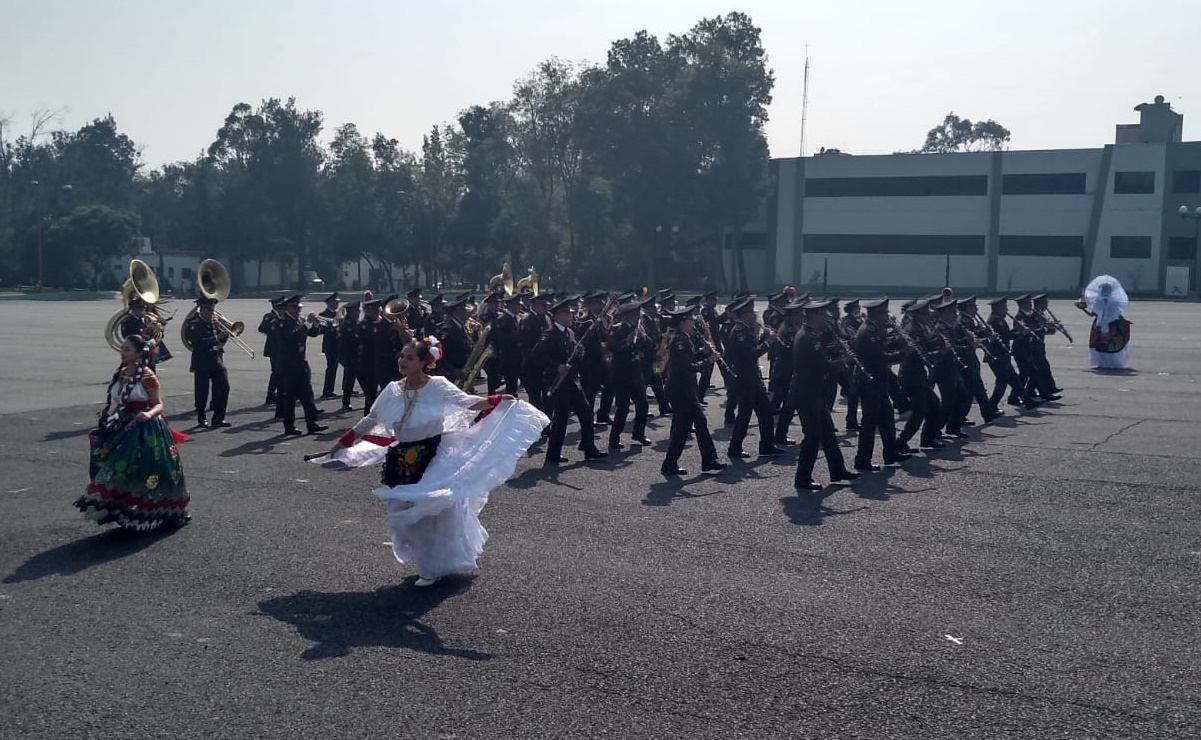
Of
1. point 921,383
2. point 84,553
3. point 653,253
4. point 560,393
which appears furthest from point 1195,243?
point 84,553

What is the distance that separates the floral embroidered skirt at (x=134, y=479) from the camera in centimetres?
894

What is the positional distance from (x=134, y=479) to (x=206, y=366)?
694cm

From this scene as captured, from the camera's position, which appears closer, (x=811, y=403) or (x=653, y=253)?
(x=811, y=403)

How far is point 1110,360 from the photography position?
77.9ft

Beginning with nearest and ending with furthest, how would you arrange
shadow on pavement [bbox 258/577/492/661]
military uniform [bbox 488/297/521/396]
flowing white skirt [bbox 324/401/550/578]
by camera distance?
shadow on pavement [bbox 258/577/492/661] < flowing white skirt [bbox 324/401/550/578] < military uniform [bbox 488/297/521/396]

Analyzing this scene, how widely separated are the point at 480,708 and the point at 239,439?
985cm

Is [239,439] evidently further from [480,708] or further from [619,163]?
[619,163]

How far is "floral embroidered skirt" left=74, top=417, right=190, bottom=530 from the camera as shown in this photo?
8.94 m

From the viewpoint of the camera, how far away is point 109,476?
354 inches

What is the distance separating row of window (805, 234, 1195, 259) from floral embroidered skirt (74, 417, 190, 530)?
2378 inches

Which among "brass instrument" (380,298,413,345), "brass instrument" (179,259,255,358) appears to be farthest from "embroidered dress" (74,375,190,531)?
"brass instrument" (179,259,255,358)

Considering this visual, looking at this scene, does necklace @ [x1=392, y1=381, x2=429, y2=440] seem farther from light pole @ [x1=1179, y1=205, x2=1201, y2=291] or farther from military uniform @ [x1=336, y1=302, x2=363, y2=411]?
light pole @ [x1=1179, y1=205, x2=1201, y2=291]

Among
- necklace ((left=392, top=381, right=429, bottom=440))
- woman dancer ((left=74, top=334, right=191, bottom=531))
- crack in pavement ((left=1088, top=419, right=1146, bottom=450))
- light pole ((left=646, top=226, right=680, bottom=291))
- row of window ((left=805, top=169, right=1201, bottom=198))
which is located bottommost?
crack in pavement ((left=1088, top=419, right=1146, bottom=450))

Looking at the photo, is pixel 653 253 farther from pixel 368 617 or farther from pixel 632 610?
pixel 368 617
